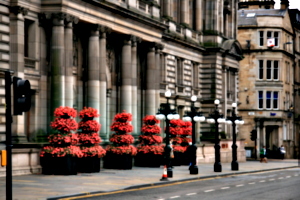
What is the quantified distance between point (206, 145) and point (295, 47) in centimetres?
4288

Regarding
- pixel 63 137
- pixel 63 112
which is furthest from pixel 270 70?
pixel 63 137

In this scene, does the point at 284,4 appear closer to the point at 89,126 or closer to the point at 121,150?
the point at 121,150

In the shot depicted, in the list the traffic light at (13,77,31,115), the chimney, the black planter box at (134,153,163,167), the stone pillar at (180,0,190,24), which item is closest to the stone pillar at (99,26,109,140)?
the black planter box at (134,153,163,167)

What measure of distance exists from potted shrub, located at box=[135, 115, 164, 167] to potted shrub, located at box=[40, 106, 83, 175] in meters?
10.4

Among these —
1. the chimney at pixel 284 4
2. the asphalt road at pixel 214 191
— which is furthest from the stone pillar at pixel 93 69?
the chimney at pixel 284 4

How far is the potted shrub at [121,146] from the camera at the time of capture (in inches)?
1812

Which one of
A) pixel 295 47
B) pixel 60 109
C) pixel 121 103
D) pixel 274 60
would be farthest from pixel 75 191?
pixel 295 47

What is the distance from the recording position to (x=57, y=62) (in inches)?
1682

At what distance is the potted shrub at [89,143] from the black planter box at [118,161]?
13.5 ft

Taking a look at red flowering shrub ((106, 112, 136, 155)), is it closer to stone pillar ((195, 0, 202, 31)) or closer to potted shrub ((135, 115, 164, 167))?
potted shrub ((135, 115, 164, 167))

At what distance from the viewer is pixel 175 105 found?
2475 inches

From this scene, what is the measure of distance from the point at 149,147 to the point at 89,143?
8670mm

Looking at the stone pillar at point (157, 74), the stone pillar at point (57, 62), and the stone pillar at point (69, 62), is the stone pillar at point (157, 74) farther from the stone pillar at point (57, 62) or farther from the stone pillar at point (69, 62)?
the stone pillar at point (57, 62)

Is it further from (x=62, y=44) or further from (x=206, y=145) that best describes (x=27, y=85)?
(x=206, y=145)
